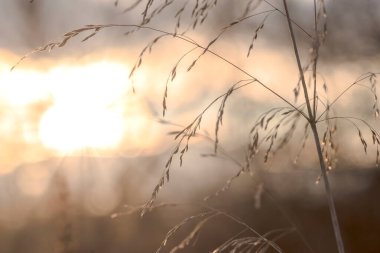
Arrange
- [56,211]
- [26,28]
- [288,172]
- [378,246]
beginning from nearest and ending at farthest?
[56,211]
[26,28]
[378,246]
[288,172]

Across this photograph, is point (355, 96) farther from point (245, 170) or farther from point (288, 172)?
point (245, 170)

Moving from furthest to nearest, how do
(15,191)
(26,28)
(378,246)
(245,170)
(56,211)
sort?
(378,246) → (15,191) → (26,28) → (56,211) → (245,170)

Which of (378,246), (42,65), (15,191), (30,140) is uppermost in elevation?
(42,65)

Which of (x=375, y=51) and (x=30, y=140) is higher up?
(x=375, y=51)

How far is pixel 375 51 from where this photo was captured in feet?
19.5

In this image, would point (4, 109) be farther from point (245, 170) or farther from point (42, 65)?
point (245, 170)

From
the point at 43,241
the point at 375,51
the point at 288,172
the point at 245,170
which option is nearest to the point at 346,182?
the point at 288,172

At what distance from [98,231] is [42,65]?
1148 millimetres

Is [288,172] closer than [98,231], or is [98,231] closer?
[98,231]

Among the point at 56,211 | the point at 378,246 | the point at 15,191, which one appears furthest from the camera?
the point at 378,246

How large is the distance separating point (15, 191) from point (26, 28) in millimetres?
1157

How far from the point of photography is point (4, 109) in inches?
176

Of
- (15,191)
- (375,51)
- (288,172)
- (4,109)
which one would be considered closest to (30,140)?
(4,109)

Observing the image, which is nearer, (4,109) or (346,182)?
(4,109)
